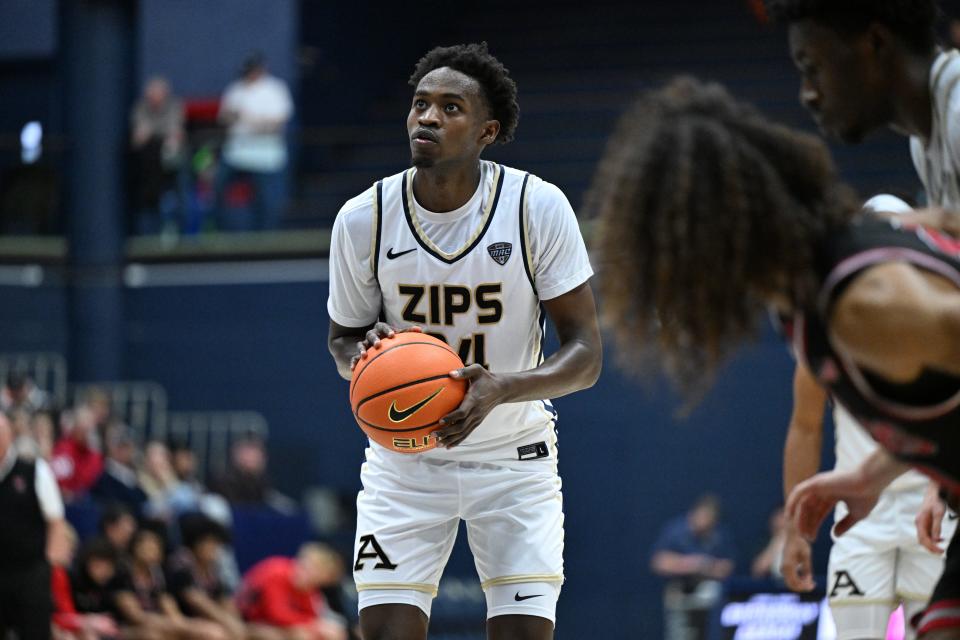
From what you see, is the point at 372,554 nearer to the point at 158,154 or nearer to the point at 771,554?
the point at 771,554

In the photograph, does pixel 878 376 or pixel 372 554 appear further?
pixel 372 554

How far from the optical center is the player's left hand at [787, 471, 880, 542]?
12.0ft

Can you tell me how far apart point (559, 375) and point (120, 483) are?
9.64 meters

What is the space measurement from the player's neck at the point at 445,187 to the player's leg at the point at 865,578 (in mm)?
1964

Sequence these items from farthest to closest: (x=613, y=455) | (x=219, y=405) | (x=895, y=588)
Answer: (x=219, y=405)
(x=613, y=455)
(x=895, y=588)

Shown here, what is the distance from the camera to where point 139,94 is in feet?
62.7

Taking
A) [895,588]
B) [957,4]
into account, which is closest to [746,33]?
[957,4]

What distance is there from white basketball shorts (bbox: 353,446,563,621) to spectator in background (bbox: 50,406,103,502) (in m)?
9.36

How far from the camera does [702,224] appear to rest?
2.91m

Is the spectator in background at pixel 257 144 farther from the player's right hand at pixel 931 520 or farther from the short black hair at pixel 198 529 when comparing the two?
the player's right hand at pixel 931 520

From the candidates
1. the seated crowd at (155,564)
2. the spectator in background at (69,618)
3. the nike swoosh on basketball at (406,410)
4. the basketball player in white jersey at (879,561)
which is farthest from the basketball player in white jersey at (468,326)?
the spectator in background at (69,618)

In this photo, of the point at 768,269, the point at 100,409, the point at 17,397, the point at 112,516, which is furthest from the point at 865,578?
the point at 100,409

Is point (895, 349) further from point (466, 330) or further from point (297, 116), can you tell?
point (297, 116)

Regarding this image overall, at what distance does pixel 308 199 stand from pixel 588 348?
44.2ft
